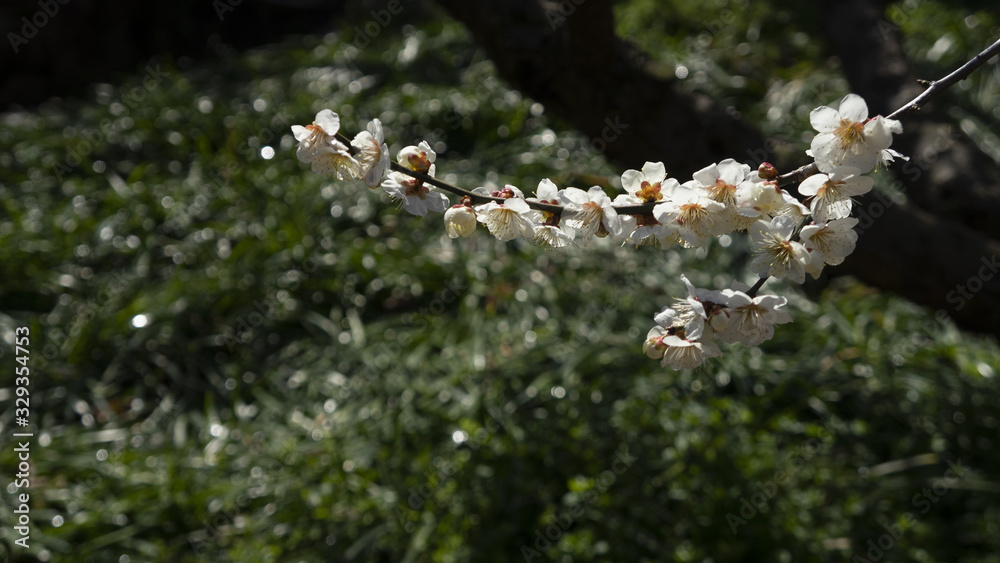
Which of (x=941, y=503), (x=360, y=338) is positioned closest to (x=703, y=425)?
(x=941, y=503)

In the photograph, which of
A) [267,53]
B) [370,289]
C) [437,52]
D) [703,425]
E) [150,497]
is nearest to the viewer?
[703,425]

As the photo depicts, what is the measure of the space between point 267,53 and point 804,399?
161 inches

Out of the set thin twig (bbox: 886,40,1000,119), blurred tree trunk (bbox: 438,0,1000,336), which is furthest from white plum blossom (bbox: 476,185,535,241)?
blurred tree trunk (bbox: 438,0,1000,336)

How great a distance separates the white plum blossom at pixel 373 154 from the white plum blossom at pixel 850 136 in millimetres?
495

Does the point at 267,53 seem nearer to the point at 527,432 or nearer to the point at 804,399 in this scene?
the point at 527,432

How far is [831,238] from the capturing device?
2.90ft

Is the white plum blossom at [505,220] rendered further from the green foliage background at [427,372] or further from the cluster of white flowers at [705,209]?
the green foliage background at [427,372]

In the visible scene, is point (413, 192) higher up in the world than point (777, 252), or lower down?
lower down

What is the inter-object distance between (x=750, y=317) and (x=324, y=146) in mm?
564

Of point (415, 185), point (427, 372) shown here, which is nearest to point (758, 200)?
point (415, 185)

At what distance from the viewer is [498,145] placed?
3.86 meters

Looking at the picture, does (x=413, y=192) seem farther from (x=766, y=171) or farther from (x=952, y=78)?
(x=952, y=78)

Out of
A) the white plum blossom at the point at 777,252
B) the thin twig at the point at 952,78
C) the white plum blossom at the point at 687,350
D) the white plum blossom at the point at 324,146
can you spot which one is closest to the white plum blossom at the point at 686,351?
the white plum blossom at the point at 687,350

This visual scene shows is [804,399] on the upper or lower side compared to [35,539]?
upper
